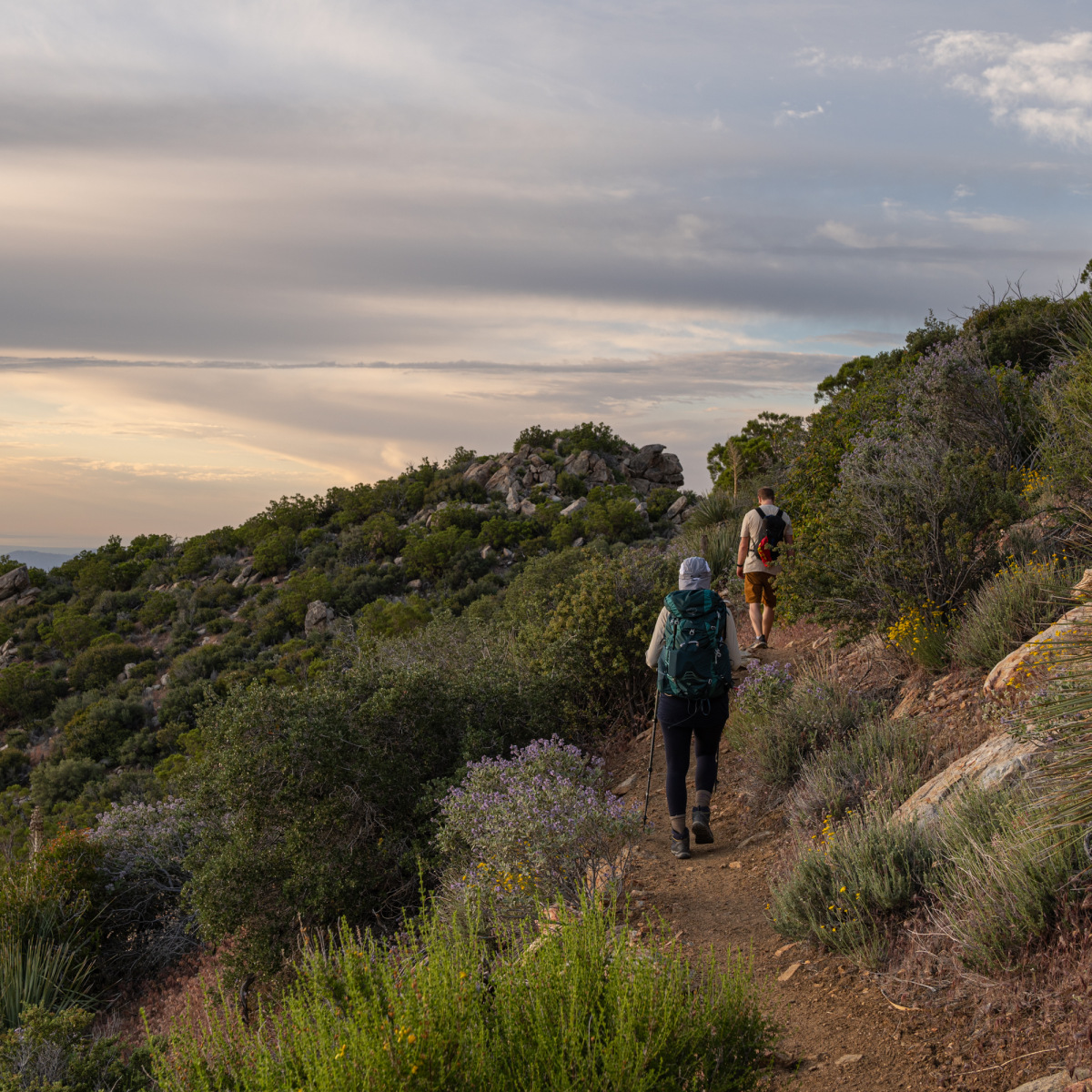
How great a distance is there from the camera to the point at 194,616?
32688mm

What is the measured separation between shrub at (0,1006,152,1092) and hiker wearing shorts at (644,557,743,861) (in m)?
3.44

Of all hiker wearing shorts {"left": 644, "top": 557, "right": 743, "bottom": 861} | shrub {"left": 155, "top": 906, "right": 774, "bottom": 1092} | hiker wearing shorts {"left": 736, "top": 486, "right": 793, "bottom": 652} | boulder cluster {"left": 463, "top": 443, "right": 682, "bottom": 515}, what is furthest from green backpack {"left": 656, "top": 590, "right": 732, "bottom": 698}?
boulder cluster {"left": 463, "top": 443, "right": 682, "bottom": 515}

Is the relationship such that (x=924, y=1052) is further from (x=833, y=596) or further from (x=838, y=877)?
(x=833, y=596)

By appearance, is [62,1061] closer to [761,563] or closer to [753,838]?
[753,838]

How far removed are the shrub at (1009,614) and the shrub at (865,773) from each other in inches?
41.7

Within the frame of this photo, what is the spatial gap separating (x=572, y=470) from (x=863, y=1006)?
110 feet

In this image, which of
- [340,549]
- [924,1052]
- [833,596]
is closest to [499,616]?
[833,596]

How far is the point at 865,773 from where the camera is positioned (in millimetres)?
5246

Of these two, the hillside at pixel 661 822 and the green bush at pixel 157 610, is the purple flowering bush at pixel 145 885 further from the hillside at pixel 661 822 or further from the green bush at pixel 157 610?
the green bush at pixel 157 610

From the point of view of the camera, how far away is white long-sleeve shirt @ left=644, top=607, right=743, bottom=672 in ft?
17.1

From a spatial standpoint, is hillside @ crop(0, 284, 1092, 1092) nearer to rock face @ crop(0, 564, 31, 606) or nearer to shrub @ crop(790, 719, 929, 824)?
shrub @ crop(790, 719, 929, 824)

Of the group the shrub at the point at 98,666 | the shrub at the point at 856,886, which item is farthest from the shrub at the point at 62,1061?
the shrub at the point at 98,666

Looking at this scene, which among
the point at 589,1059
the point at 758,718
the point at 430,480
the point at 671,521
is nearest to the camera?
the point at 589,1059

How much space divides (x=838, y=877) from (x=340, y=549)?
1242 inches
